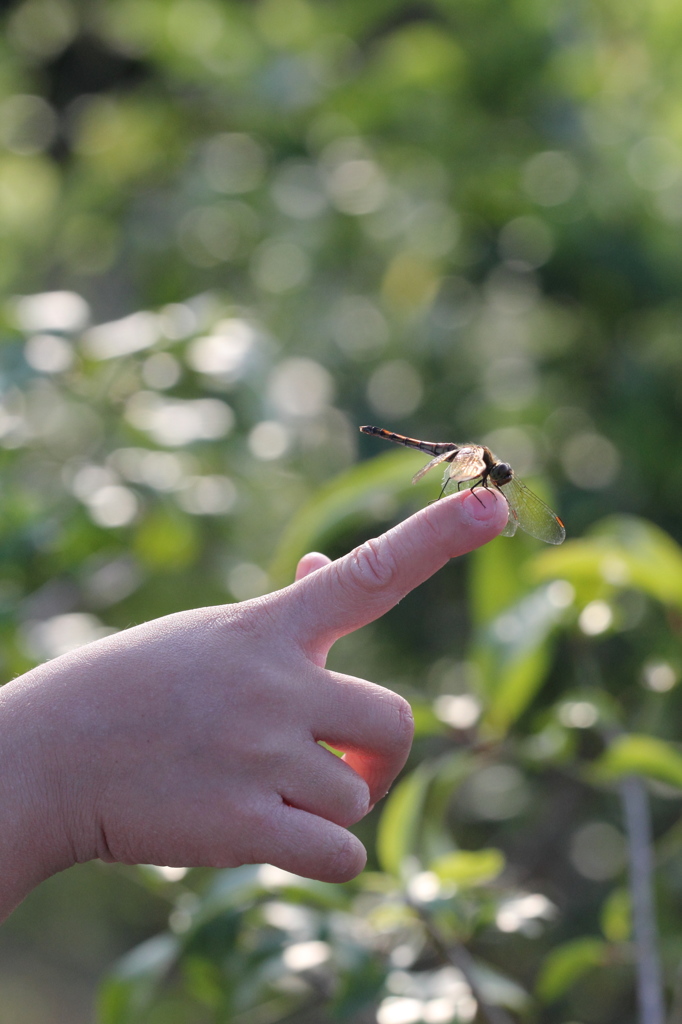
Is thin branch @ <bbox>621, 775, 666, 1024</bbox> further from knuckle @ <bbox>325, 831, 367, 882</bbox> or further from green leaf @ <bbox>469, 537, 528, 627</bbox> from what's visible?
knuckle @ <bbox>325, 831, 367, 882</bbox>

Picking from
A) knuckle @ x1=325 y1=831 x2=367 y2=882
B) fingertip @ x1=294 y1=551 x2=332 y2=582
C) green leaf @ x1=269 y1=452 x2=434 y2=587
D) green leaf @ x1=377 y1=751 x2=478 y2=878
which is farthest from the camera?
green leaf @ x1=269 y1=452 x2=434 y2=587

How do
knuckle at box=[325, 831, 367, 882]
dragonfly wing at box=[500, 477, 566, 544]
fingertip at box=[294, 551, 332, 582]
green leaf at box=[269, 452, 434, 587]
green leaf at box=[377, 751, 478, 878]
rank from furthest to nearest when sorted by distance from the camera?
1. green leaf at box=[269, 452, 434, 587]
2. green leaf at box=[377, 751, 478, 878]
3. dragonfly wing at box=[500, 477, 566, 544]
4. fingertip at box=[294, 551, 332, 582]
5. knuckle at box=[325, 831, 367, 882]

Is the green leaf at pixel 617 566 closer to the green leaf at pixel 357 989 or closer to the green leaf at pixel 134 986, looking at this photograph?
the green leaf at pixel 357 989

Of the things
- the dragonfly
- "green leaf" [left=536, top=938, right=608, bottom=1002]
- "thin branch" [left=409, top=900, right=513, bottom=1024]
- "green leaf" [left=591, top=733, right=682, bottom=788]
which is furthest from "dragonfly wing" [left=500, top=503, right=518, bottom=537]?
"green leaf" [left=536, top=938, right=608, bottom=1002]

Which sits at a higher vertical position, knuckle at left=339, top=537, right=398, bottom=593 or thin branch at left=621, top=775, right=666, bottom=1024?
knuckle at left=339, top=537, right=398, bottom=593

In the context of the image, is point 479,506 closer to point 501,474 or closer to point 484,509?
point 484,509

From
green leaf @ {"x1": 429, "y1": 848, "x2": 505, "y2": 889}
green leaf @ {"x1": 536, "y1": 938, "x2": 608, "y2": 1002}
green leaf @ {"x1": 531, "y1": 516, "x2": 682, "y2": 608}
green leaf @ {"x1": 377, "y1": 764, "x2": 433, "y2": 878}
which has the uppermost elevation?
green leaf @ {"x1": 531, "y1": 516, "x2": 682, "y2": 608}

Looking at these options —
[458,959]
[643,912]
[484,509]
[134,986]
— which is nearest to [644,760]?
[643,912]
